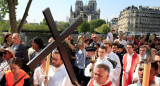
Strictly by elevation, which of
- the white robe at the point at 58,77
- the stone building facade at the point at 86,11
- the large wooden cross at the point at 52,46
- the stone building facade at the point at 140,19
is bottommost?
the white robe at the point at 58,77

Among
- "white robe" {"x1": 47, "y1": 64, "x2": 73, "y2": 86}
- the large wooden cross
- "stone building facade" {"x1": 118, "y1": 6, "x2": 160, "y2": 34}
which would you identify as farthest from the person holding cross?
"stone building facade" {"x1": 118, "y1": 6, "x2": 160, "y2": 34}

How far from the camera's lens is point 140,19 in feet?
355

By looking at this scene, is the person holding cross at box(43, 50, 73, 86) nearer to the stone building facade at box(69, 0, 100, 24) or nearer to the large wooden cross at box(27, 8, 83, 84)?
the large wooden cross at box(27, 8, 83, 84)

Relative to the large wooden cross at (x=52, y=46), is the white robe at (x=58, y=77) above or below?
below

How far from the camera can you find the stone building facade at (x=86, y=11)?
167875 mm

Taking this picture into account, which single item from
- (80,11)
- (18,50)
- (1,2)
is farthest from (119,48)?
(80,11)

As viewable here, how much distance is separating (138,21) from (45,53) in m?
112

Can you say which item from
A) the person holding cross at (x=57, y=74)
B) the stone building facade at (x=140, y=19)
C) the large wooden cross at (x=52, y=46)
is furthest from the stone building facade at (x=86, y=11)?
the large wooden cross at (x=52, y=46)

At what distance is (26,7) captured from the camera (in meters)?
9.39

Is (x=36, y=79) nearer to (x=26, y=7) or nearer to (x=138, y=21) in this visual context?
(x=26, y=7)

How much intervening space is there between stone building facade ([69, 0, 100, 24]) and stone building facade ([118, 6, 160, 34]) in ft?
193

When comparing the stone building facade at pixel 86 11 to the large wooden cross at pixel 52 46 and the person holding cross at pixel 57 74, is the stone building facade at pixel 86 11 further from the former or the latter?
the large wooden cross at pixel 52 46

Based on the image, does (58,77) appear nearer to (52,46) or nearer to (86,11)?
(52,46)

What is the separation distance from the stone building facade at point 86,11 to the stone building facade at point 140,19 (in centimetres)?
5868
